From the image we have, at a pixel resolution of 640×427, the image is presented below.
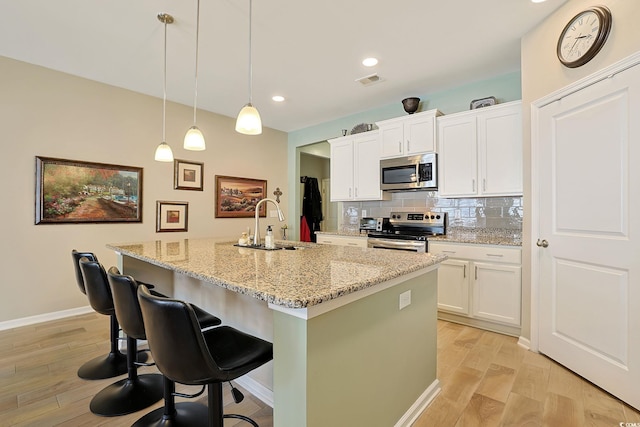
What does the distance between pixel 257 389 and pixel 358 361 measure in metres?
0.97

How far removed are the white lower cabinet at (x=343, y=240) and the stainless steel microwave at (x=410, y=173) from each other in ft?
2.53

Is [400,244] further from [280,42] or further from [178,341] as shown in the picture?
[178,341]

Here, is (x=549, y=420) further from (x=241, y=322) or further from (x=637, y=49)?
(x=637, y=49)

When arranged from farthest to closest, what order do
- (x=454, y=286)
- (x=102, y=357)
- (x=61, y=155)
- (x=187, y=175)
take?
(x=187, y=175)
(x=61, y=155)
(x=454, y=286)
(x=102, y=357)

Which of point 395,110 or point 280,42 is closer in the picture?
point 280,42

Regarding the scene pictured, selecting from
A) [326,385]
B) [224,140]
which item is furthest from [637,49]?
[224,140]

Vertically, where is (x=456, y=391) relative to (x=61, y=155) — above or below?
below

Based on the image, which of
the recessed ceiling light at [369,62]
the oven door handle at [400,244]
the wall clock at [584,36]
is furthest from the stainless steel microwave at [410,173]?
the wall clock at [584,36]

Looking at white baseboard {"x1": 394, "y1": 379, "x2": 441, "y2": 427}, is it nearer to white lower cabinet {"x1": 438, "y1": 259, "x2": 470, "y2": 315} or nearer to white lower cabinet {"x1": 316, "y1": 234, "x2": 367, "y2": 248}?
white lower cabinet {"x1": 438, "y1": 259, "x2": 470, "y2": 315}

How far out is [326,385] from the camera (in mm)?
1138

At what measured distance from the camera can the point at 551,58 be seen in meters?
2.37

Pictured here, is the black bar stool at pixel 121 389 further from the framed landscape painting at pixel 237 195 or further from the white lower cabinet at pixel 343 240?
the framed landscape painting at pixel 237 195

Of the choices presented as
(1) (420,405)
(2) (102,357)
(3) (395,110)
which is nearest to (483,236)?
(3) (395,110)

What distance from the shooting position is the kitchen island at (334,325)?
3.52 feet
